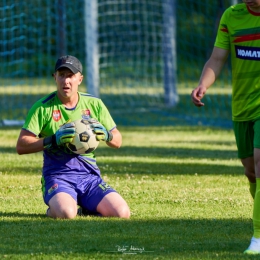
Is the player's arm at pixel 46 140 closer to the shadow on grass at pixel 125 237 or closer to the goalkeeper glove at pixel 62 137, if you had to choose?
the goalkeeper glove at pixel 62 137

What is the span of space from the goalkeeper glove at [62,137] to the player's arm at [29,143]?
0.21 feet

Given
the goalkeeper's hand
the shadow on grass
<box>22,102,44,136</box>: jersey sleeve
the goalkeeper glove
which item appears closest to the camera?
the shadow on grass

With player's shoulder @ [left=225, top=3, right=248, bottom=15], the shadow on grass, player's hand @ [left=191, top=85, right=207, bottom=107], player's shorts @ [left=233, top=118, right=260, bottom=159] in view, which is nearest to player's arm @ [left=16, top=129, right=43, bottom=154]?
the shadow on grass

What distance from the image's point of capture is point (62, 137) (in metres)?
6.38

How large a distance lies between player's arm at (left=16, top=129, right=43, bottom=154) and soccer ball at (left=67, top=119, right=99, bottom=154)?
258 mm

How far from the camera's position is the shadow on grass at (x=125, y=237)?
5355 mm

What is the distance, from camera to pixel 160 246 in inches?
219

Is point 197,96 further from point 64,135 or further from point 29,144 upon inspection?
point 29,144

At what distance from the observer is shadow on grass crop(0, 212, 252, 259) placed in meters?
5.36

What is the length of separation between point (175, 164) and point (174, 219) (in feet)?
11.7

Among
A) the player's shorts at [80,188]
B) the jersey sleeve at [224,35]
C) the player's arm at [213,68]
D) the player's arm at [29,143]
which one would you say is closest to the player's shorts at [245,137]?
the player's arm at [213,68]

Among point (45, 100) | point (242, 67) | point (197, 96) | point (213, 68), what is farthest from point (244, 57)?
point (45, 100)

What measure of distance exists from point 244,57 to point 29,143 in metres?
1.99

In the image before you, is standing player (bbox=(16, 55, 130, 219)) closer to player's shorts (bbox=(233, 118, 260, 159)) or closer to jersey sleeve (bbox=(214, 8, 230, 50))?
player's shorts (bbox=(233, 118, 260, 159))
